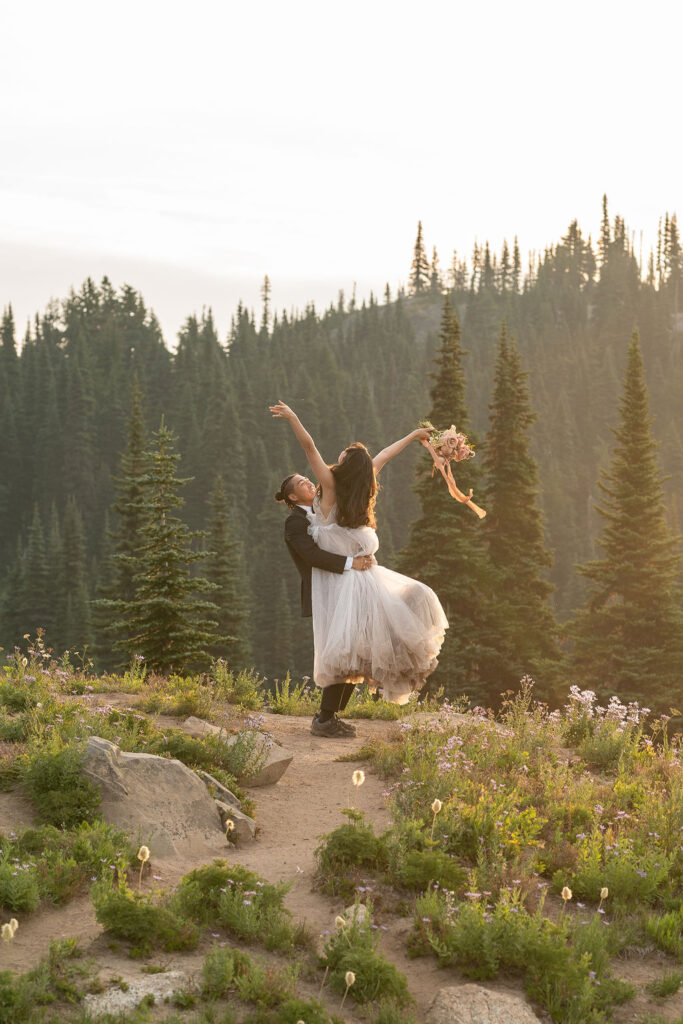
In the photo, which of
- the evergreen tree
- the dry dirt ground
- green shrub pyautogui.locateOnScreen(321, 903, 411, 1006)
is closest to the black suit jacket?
the dry dirt ground

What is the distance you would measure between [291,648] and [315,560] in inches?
2757

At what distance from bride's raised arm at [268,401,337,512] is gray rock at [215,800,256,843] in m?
2.99

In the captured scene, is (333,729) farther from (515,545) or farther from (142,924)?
(515,545)

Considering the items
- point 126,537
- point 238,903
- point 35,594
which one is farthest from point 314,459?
point 35,594

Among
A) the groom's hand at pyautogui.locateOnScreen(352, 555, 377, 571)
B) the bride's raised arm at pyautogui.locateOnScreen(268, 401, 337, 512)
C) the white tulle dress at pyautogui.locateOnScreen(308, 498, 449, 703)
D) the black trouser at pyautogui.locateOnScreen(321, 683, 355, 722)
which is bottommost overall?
the black trouser at pyautogui.locateOnScreen(321, 683, 355, 722)

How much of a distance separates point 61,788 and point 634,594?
3612cm

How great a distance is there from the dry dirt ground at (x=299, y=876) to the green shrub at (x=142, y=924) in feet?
0.24

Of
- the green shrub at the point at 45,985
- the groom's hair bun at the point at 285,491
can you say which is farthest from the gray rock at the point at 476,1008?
the groom's hair bun at the point at 285,491

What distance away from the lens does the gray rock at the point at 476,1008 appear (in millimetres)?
4984

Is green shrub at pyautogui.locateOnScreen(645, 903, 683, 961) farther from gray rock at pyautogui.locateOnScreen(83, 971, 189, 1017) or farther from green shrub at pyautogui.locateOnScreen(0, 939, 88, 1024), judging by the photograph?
green shrub at pyautogui.locateOnScreen(0, 939, 88, 1024)

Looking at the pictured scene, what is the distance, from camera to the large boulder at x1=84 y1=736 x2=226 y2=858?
686cm

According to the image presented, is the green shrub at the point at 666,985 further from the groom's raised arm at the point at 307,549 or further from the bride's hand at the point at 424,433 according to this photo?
the bride's hand at the point at 424,433

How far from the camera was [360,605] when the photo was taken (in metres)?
9.20

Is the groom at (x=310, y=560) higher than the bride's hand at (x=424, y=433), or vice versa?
the bride's hand at (x=424, y=433)
